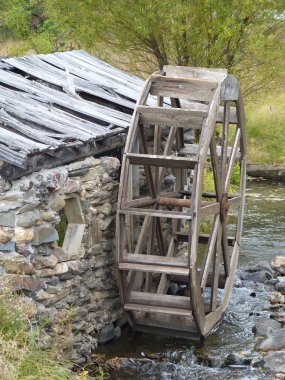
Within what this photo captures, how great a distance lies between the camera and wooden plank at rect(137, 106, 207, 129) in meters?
8.20

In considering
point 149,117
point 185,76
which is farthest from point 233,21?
point 149,117

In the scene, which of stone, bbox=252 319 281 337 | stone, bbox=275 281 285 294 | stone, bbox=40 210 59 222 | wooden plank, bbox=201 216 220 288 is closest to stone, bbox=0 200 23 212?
stone, bbox=40 210 59 222

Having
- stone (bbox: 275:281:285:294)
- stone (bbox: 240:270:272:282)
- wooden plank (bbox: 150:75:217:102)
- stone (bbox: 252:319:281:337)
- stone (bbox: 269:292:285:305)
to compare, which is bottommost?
stone (bbox: 252:319:281:337)

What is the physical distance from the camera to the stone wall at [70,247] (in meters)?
6.55

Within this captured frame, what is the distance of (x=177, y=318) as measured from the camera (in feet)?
28.9

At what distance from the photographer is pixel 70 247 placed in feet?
24.9

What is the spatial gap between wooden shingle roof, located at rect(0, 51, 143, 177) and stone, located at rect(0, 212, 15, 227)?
1.13 feet

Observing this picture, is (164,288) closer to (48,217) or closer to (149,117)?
(149,117)

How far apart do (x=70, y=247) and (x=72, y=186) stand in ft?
2.09

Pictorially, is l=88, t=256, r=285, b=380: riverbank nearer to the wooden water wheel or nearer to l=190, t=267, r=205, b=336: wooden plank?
the wooden water wheel

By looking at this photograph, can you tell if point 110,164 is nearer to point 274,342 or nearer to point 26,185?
point 26,185

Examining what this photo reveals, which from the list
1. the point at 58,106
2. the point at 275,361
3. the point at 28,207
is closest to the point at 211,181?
the point at 58,106

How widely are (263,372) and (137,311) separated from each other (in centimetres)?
158

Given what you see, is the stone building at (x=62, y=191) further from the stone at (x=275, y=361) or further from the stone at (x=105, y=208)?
the stone at (x=275, y=361)
